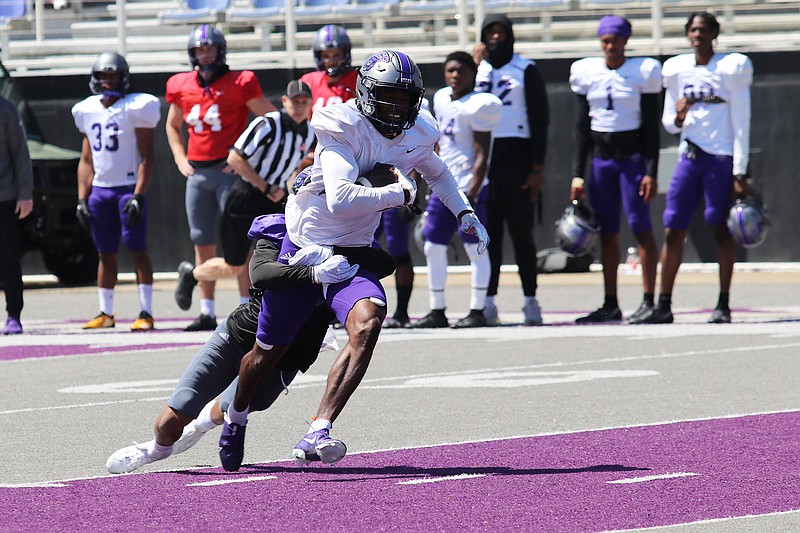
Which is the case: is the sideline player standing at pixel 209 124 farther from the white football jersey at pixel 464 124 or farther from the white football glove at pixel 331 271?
the white football glove at pixel 331 271

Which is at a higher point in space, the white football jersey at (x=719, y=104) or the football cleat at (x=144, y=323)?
the white football jersey at (x=719, y=104)

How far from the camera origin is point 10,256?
12.1 m

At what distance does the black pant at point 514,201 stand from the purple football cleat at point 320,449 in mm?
6326

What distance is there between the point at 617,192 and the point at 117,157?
148 inches

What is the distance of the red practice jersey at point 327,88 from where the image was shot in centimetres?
1184

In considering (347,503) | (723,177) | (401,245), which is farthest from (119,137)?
(347,503)

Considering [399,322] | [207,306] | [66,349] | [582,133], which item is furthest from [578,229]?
[66,349]

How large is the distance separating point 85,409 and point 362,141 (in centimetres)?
259

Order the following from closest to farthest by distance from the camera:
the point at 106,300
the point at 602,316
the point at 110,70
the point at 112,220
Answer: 1. the point at 602,316
2. the point at 110,70
3. the point at 112,220
4. the point at 106,300

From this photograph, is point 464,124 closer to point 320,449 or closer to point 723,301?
point 723,301

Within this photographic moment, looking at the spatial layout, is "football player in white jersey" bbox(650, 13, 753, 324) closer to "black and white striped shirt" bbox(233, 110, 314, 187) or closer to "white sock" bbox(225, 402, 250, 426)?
"black and white striped shirt" bbox(233, 110, 314, 187)

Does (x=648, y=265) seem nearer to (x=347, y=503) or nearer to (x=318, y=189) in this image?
(x=318, y=189)

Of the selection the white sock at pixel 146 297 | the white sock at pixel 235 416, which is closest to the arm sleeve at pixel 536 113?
the white sock at pixel 146 297

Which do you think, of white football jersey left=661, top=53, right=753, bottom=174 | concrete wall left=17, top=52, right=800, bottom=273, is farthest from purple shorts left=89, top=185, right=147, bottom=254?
concrete wall left=17, top=52, right=800, bottom=273
